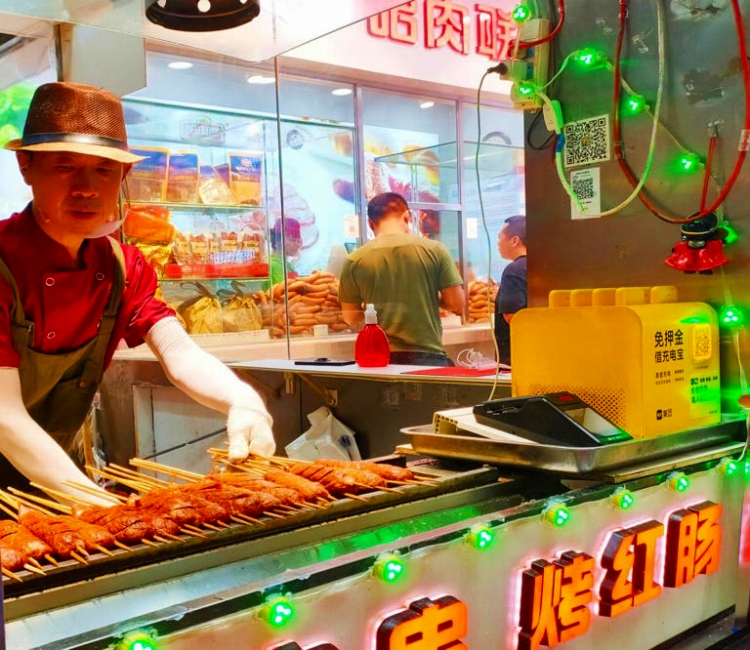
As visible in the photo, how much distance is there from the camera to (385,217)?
4.40m

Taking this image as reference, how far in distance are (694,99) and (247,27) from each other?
4.37ft

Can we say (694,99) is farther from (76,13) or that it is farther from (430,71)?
(430,71)

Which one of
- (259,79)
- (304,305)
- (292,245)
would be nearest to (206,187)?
(292,245)

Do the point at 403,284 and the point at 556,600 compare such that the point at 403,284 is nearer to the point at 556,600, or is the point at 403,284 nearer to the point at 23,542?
the point at 556,600

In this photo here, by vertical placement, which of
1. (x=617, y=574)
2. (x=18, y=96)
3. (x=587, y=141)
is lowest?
(x=617, y=574)

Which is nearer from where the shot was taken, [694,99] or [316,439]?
[694,99]

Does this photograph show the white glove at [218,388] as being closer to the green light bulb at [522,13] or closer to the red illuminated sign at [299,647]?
the red illuminated sign at [299,647]

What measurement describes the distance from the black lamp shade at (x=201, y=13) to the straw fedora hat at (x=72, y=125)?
11.5 inches

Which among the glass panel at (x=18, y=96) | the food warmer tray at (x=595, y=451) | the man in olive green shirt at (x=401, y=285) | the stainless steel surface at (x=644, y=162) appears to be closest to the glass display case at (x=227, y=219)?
the glass panel at (x=18, y=96)

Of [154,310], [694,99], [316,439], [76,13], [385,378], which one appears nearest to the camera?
[694,99]

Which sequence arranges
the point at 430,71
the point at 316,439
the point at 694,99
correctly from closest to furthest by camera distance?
the point at 694,99 → the point at 316,439 → the point at 430,71

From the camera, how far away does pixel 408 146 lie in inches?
237

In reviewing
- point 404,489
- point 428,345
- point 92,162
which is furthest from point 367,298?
point 404,489

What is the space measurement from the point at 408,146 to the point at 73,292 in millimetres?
4202
